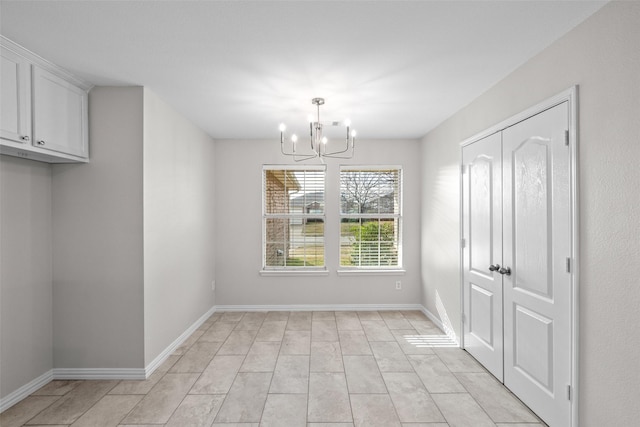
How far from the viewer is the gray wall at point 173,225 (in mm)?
3055

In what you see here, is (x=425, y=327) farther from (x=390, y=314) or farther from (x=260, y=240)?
(x=260, y=240)

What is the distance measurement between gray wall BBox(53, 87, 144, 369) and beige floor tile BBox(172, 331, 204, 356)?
23.0 inches

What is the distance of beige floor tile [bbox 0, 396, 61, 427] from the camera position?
2.33m

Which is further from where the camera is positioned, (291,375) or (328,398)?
(291,375)

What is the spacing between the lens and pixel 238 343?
12.2ft

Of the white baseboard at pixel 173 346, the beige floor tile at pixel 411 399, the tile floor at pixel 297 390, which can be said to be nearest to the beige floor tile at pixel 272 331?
the tile floor at pixel 297 390

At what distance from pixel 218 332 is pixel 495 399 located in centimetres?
298

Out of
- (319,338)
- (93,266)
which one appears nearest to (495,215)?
(319,338)

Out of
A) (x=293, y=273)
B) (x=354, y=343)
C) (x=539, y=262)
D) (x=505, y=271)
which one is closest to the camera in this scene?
(x=539, y=262)

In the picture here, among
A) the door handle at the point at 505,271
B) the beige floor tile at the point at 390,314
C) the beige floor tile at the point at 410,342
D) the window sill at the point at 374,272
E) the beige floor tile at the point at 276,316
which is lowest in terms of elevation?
the beige floor tile at the point at 410,342

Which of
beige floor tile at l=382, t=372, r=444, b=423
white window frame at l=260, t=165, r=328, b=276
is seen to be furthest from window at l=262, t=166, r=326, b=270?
beige floor tile at l=382, t=372, r=444, b=423

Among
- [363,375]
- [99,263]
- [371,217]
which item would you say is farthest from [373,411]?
[371,217]

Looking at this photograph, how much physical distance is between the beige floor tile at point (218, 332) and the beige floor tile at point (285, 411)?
147 centimetres

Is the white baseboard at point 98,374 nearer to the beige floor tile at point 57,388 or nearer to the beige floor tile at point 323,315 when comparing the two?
the beige floor tile at point 57,388
